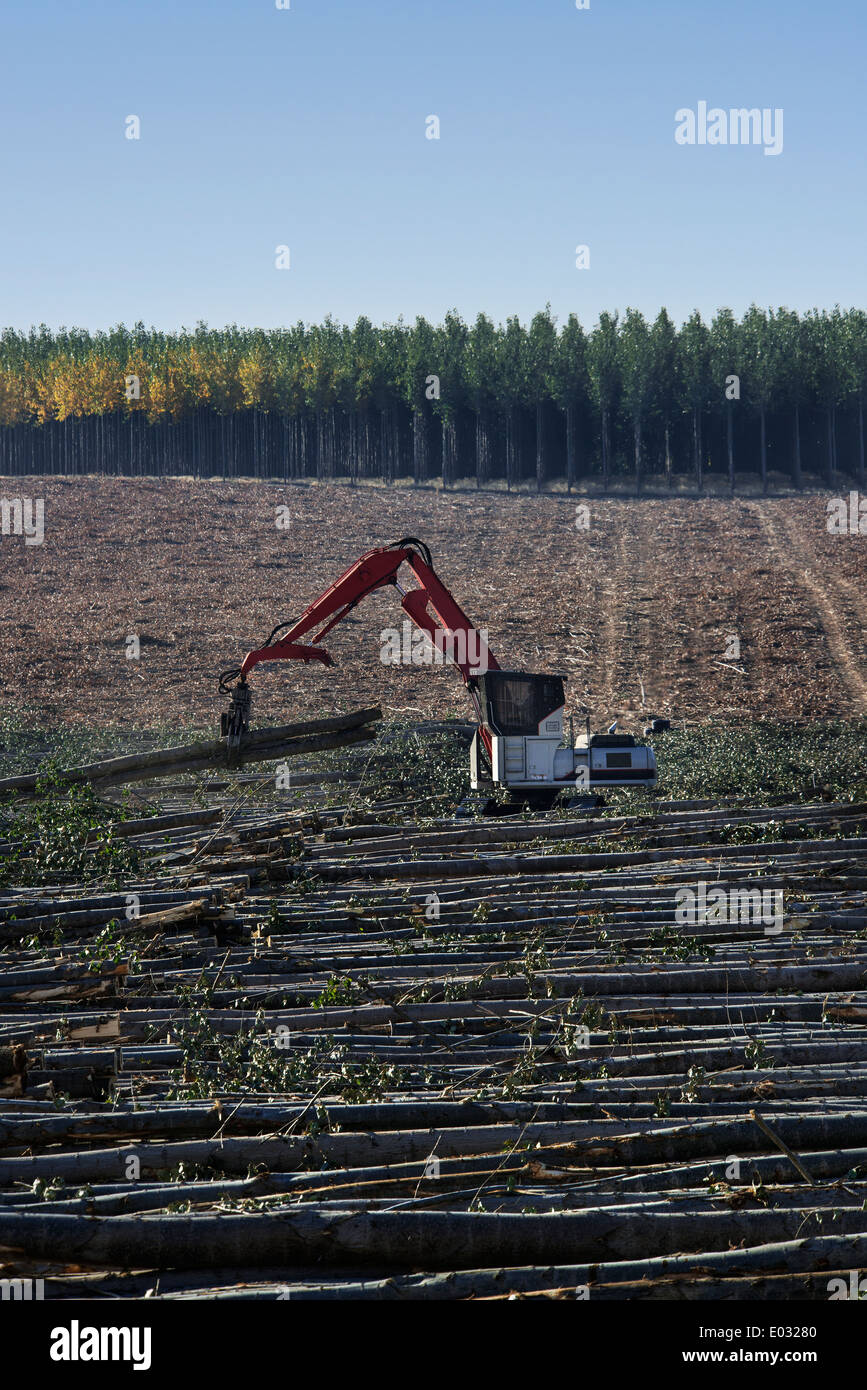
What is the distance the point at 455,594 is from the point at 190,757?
30875mm

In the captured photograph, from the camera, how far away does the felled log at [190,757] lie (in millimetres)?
18969

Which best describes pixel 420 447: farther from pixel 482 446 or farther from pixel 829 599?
pixel 829 599

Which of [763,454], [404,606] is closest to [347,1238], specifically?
[404,606]

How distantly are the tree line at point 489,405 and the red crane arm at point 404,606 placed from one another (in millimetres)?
56583

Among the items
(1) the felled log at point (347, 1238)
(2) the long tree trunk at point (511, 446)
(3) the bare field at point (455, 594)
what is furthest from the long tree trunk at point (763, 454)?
(1) the felled log at point (347, 1238)

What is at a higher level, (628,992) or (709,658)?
(709,658)

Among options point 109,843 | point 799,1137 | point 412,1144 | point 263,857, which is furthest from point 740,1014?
Result: point 109,843

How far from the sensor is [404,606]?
21453mm

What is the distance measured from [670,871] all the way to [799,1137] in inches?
273

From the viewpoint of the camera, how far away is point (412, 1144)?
771 cm

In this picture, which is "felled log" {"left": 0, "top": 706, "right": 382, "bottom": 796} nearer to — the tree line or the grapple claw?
the grapple claw

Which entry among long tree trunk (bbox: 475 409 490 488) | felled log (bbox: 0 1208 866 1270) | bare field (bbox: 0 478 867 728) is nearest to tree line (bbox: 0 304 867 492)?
long tree trunk (bbox: 475 409 490 488)
